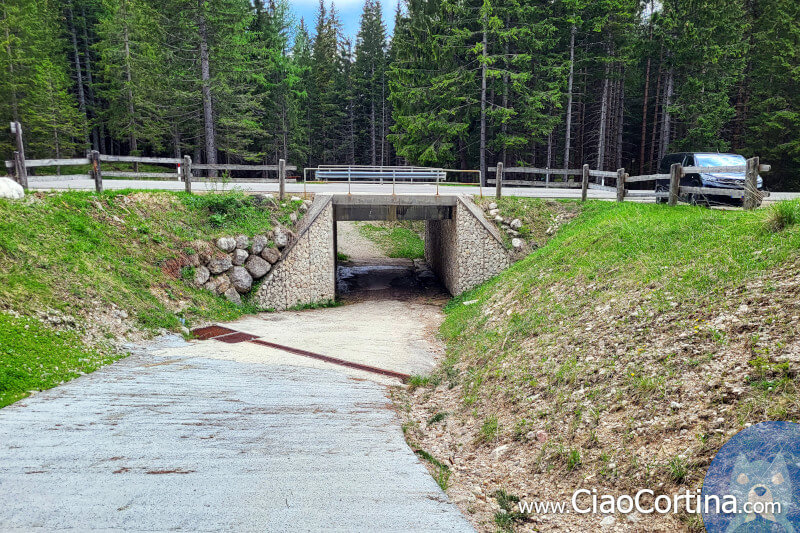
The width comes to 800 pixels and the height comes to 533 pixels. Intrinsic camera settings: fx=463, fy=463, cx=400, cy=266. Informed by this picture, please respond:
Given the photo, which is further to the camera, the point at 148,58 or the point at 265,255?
the point at 148,58

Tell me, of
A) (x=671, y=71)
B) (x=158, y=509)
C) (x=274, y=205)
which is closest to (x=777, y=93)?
(x=671, y=71)

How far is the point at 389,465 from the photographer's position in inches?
208

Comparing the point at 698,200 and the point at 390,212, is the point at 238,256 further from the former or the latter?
the point at 698,200

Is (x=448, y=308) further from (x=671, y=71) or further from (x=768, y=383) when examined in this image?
(x=671, y=71)

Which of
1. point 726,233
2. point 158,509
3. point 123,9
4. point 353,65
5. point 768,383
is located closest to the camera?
point 158,509

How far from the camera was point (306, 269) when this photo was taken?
1695 centimetres

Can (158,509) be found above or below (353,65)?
below

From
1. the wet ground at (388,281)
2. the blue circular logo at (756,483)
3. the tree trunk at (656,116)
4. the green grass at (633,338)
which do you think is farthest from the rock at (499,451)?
the tree trunk at (656,116)

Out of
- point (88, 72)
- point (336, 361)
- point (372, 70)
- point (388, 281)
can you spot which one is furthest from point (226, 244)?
point (372, 70)

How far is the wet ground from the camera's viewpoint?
66.4 feet

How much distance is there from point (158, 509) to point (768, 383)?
5.69 metres

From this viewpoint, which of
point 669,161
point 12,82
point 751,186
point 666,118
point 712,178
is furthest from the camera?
point 12,82

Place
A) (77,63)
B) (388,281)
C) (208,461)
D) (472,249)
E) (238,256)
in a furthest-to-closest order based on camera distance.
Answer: (77,63) → (388,281) → (472,249) → (238,256) → (208,461)

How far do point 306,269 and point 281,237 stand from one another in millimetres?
1498
